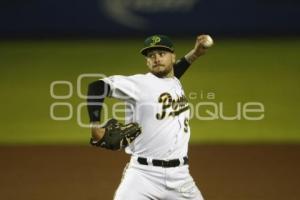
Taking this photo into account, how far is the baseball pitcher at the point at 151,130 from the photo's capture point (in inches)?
160

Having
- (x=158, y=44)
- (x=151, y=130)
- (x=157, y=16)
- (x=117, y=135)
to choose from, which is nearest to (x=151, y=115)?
(x=151, y=130)

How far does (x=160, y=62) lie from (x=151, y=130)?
1.52 feet

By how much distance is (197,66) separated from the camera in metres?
10.9

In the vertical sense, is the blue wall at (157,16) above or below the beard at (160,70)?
above

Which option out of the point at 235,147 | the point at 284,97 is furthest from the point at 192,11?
the point at 235,147

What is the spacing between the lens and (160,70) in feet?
14.1

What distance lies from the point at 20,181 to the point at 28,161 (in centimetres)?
105

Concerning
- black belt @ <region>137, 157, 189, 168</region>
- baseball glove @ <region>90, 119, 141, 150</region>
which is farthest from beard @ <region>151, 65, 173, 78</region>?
black belt @ <region>137, 157, 189, 168</region>

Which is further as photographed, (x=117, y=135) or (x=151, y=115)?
(x=151, y=115)

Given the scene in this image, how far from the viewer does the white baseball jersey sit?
4.19 metres

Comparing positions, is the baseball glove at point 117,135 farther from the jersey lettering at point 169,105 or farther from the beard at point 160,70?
the beard at point 160,70

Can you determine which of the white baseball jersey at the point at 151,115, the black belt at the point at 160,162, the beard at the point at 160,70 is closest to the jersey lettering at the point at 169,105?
the white baseball jersey at the point at 151,115

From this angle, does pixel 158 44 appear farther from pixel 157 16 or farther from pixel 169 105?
pixel 157 16

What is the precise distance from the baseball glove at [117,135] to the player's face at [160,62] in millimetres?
412
